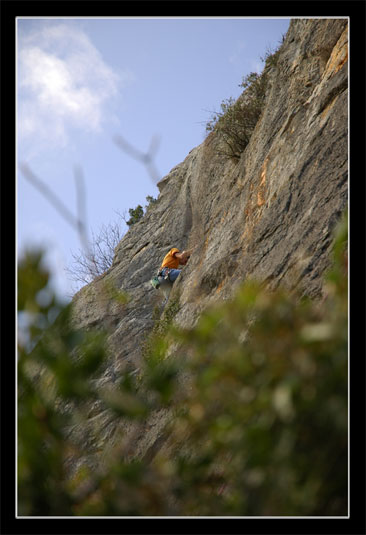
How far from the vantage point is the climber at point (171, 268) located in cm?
1128

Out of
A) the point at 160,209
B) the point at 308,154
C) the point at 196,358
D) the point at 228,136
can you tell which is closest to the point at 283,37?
the point at 228,136

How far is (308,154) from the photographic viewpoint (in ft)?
21.2

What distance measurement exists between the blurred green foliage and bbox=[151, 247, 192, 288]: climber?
8412mm

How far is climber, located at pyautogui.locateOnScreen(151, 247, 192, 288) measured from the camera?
444 inches

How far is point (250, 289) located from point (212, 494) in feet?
3.78

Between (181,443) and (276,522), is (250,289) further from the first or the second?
(181,443)

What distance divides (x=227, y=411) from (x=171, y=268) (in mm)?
9267

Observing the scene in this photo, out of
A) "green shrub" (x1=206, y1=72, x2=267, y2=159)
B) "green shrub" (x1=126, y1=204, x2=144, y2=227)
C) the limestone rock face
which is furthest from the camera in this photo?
"green shrub" (x1=126, y1=204, x2=144, y2=227)

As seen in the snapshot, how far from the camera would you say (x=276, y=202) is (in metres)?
6.82

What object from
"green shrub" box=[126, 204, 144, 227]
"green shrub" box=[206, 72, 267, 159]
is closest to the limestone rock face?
→ "green shrub" box=[206, 72, 267, 159]

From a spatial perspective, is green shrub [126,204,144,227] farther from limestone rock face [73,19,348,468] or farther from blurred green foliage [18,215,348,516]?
blurred green foliage [18,215,348,516]

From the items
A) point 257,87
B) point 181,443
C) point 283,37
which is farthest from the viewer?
point 257,87

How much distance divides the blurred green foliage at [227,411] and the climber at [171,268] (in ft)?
27.6

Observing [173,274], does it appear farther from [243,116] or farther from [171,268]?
[243,116]
